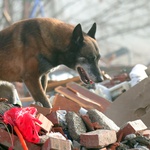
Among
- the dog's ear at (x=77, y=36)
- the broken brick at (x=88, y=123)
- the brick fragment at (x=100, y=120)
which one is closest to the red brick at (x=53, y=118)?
the broken brick at (x=88, y=123)

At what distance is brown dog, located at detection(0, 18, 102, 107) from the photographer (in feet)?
23.7

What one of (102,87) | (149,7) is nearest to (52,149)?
(102,87)

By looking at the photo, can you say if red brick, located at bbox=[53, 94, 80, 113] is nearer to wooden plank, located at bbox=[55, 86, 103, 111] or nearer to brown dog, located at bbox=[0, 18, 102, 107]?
brown dog, located at bbox=[0, 18, 102, 107]

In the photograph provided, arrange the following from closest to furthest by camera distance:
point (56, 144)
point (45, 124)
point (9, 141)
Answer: point (56, 144), point (9, 141), point (45, 124)

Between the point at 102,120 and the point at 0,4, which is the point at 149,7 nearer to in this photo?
the point at 0,4

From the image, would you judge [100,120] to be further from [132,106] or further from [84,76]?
[84,76]

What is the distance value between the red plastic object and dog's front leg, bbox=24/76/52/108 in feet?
7.96

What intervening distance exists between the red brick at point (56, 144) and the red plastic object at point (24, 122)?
0.49 feet

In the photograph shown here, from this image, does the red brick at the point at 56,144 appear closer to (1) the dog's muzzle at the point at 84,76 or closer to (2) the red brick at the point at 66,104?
(2) the red brick at the point at 66,104

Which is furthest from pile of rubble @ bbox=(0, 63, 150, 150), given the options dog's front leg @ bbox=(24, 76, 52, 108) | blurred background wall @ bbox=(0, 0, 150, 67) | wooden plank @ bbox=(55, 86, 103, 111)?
blurred background wall @ bbox=(0, 0, 150, 67)

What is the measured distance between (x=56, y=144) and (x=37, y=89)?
290 centimetres

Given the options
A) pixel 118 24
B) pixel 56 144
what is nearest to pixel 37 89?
pixel 56 144

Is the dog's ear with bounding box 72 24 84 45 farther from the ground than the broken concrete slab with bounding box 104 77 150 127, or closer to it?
farther from the ground

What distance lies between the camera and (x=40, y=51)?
7234mm
